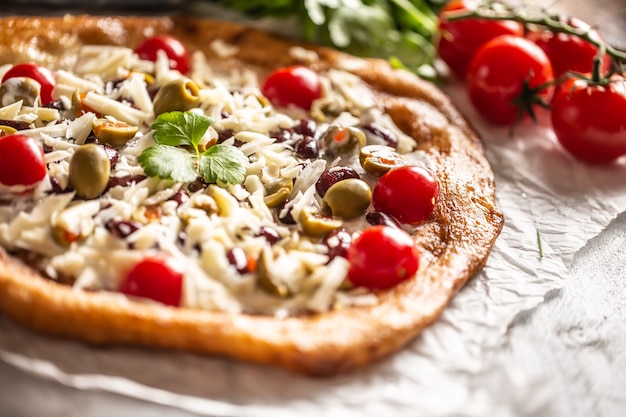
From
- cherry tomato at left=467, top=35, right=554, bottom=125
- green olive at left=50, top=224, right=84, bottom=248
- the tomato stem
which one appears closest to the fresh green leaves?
green olive at left=50, top=224, right=84, bottom=248

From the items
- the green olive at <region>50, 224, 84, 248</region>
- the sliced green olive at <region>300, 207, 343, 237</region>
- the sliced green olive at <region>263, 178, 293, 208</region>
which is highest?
the sliced green olive at <region>300, 207, 343, 237</region>

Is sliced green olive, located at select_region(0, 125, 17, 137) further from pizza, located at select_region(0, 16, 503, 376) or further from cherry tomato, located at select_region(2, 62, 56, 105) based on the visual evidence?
cherry tomato, located at select_region(2, 62, 56, 105)

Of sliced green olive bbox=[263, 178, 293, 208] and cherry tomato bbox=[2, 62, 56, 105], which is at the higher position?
sliced green olive bbox=[263, 178, 293, 208]

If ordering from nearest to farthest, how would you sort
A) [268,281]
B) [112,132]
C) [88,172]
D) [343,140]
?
[268,281], [88,172], [112,132], [343,140]

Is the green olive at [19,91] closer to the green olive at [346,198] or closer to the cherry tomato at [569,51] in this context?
the green olive at [346,198]

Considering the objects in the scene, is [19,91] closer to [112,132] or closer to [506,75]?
[112,132]

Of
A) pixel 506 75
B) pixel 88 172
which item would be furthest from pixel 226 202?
pixel 506 75

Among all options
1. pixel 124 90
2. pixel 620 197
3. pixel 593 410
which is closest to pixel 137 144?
pixel 124 90
